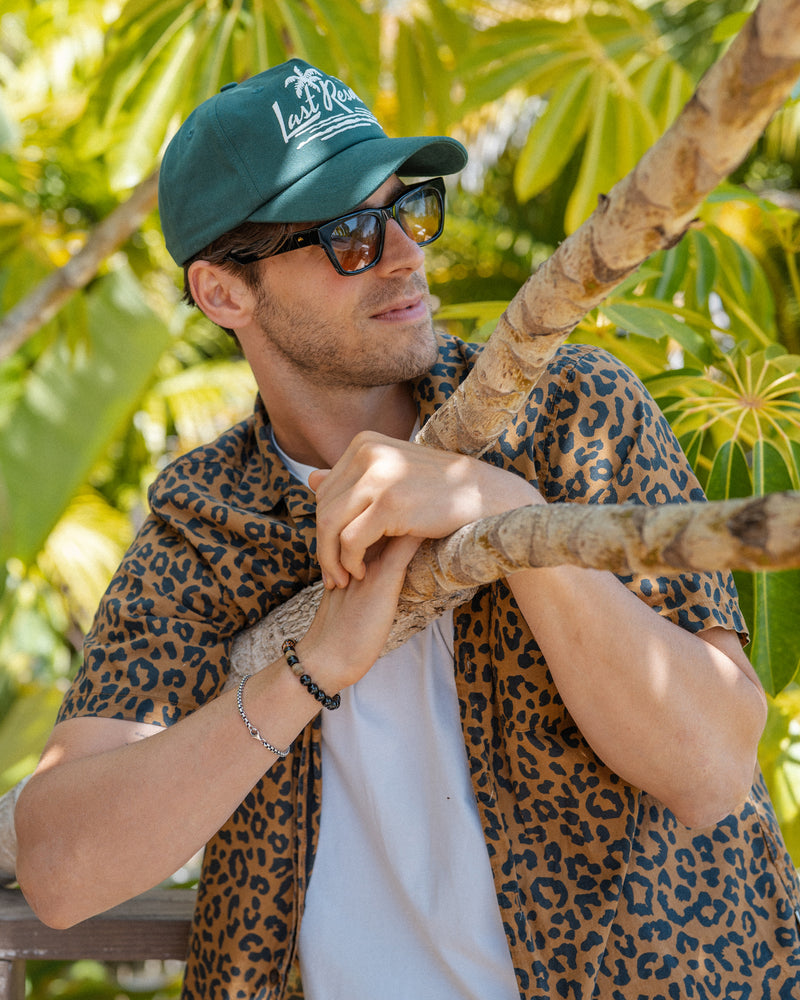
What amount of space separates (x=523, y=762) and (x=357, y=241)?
2.34 ft

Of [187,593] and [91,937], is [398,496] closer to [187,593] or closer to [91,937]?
[187,593]

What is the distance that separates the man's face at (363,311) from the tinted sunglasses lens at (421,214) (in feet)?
0.06

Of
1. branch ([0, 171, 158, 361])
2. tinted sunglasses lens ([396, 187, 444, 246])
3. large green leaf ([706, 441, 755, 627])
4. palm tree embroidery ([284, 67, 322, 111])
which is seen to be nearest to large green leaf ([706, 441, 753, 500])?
large green leaf ([706, 441, 755, 627])

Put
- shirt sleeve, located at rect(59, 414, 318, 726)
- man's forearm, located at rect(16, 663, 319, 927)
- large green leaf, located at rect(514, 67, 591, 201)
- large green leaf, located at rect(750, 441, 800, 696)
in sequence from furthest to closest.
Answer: large green leaf, located at rect(514, 67, 591, 201) < large green leaf, located at rect(750, 441, 800, 696) < shirt sleeve, located at rect(59, 414, 318, 726) < man's forearm, located at rect(16, 663, 319, 927)

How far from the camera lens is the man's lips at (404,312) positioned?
1337mm

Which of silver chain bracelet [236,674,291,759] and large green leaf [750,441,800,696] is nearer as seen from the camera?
silver chain bracelet [236,674,291,759]

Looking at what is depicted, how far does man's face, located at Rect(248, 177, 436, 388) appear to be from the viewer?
1.33 m

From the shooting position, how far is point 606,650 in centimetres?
104

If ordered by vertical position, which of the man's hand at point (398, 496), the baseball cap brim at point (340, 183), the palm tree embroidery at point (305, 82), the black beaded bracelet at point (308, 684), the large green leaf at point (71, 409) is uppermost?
the palm tree embroidery at point (305, 82)

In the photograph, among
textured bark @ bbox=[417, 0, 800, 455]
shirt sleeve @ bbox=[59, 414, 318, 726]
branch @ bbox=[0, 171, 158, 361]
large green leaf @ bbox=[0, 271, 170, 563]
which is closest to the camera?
textured bark @ bbox=[417, 0, 800, 455]

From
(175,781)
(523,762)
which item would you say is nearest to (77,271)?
(175,781)

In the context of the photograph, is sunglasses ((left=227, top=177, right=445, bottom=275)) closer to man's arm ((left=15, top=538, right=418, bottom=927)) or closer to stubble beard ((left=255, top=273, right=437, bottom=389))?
stubble beard ((left=255, top=273, right=437, bottom=389))

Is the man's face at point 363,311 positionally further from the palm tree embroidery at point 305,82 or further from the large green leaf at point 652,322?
the large green leaf at point 652,322

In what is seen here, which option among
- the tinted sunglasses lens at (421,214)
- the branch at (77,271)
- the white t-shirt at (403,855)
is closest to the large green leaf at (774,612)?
the white t-shirt at (403,855)
